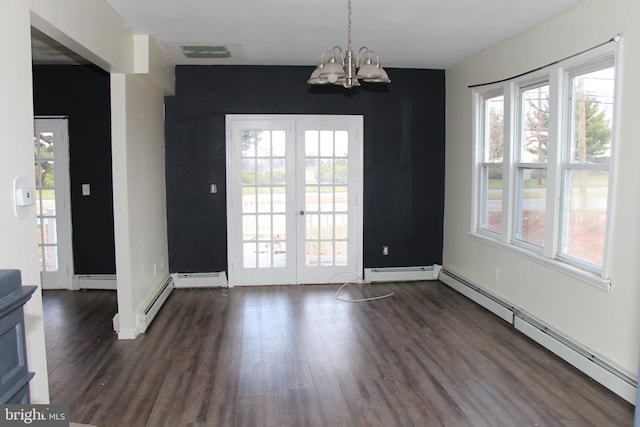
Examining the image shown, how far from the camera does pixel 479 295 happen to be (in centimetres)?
545

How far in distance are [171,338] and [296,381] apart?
58.3 inches

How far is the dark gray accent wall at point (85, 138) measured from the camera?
609 cm

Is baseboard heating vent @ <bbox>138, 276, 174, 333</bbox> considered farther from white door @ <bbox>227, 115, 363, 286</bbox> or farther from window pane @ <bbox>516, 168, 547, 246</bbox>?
window pane @ <bbox>516, 168, 547, 246</bbox>

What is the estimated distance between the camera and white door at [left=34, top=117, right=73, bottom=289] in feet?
20.1

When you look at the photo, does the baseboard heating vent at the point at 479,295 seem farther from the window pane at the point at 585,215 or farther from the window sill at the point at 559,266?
the window pane at the point at 585,215

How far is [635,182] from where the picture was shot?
325cm

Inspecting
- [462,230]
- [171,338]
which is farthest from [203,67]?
[462,230]

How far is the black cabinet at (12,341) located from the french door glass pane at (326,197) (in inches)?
189

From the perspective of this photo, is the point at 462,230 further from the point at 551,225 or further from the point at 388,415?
the point at 388,415

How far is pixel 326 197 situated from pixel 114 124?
2.88 m

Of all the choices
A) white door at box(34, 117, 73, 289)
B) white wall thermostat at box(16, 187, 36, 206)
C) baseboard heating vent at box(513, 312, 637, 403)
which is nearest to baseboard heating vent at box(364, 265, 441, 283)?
baseboard heating vent at box(513, 312, 637, 403)

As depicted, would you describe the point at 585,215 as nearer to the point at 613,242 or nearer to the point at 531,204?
the point at 613,242

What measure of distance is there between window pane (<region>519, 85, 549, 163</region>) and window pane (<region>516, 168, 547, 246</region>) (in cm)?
14

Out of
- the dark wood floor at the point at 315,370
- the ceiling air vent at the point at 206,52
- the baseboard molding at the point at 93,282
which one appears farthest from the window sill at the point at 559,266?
the baseboard molding at the point at 93,282
